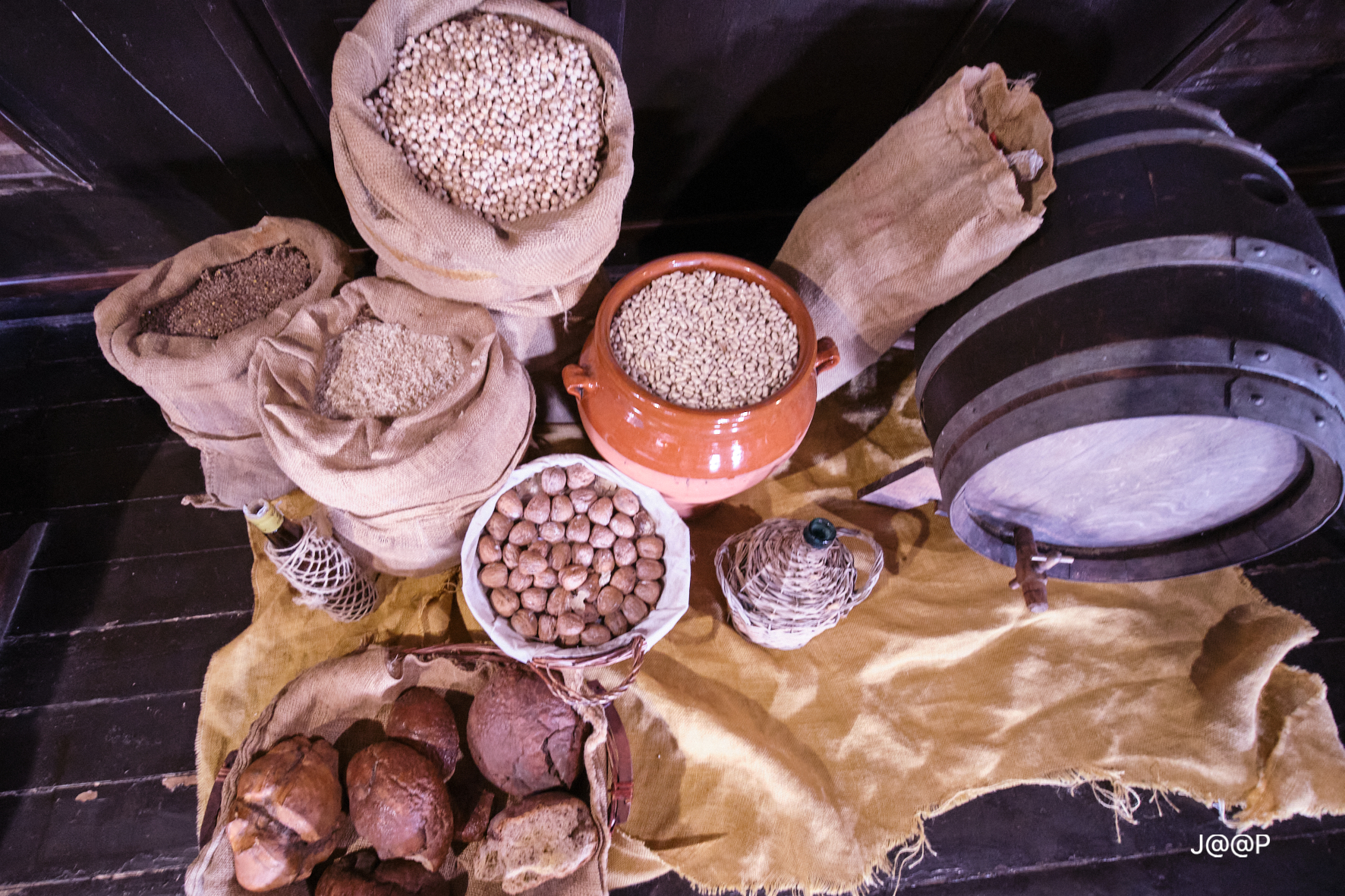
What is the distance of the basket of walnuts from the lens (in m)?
1.55

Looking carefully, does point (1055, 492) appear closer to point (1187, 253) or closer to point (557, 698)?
point (1187, 253)

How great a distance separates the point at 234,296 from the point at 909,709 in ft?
6.63

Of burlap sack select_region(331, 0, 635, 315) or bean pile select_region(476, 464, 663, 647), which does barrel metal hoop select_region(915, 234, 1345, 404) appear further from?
bean pile select_region(476, 464, 663, 647)

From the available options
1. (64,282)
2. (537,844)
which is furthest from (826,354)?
(64,282)

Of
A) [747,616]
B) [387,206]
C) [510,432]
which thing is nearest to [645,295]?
[510,432]

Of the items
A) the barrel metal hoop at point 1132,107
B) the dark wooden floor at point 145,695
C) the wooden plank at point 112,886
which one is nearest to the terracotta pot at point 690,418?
the barrel metal hoop at point 1132,107

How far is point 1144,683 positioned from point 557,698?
1572 millimetres

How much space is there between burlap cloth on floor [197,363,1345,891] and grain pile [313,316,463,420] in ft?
1.92

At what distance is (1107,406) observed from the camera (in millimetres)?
1312

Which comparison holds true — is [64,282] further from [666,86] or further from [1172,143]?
[1172,143]

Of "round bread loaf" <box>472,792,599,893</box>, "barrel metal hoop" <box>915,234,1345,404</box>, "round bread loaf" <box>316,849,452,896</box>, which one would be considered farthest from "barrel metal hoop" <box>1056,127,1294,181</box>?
"round bread loaf" <box>316,849,452,896</box>

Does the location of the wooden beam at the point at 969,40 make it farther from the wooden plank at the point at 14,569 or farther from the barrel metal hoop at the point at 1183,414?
the wooden plank at the point at 14,569

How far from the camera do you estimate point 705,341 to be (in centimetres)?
160

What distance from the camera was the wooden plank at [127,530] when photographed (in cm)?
205
